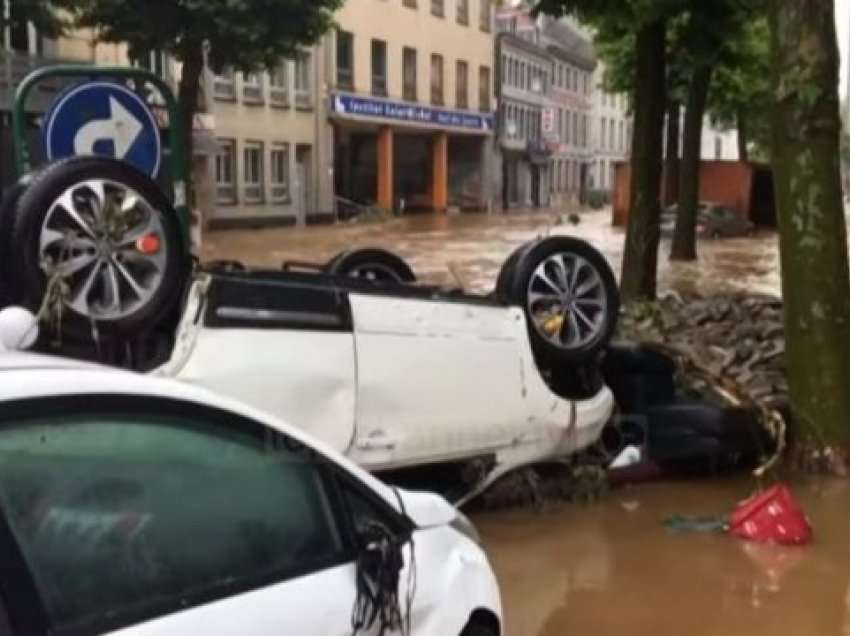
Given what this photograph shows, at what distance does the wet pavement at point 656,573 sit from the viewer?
17.4 ft

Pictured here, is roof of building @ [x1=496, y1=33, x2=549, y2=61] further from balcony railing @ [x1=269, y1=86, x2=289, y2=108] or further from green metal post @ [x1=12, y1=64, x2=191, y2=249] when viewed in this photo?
green metal post @ [x1=12, y1=64, x2=191, y2=249]

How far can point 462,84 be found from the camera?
58312mm

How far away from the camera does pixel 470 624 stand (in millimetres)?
3395

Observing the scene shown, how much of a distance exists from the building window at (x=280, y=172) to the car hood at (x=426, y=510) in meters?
40.8

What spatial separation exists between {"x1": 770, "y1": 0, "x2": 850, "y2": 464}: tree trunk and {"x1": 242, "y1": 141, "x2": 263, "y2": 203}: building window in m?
35.6

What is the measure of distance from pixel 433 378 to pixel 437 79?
51.1 metres

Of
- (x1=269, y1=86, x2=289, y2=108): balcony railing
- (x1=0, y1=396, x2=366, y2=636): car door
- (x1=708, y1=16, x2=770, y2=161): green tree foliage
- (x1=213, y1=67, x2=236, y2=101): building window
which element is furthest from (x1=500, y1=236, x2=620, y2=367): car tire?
(x1=269, y1=86, x2=289, y2=108): balcony railing

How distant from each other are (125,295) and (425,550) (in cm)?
209

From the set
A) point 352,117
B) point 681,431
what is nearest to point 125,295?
point 681,431

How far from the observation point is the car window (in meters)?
2.39

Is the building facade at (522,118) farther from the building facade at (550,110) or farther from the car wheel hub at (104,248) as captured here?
the car wheel hub at (104,248)

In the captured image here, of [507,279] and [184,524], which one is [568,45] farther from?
[184,524]

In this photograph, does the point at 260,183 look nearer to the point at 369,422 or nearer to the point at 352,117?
the point at 352,117

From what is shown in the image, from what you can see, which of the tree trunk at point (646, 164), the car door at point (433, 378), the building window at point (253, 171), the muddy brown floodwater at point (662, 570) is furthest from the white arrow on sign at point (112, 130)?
the building window at point (253, 171)
